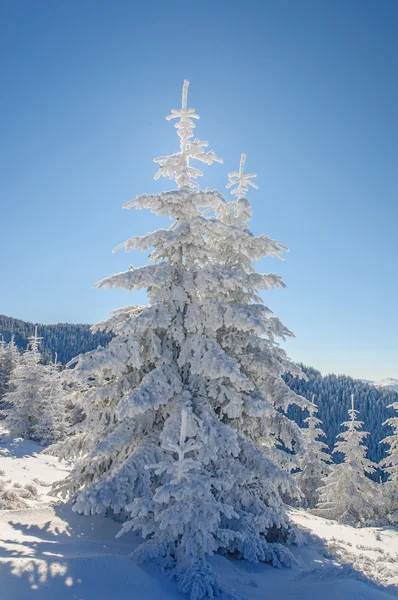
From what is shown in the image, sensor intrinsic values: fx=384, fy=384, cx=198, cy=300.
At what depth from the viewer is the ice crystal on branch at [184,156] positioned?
33.2 ft

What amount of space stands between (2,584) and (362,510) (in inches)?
1089

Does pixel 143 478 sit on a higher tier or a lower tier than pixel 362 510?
higher

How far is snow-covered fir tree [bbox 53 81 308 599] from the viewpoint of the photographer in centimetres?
734

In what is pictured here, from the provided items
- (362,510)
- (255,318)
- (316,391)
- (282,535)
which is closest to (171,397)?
(255,318)

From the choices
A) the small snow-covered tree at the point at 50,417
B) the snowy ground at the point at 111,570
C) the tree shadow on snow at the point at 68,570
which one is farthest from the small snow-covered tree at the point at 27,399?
the tree shadow on snow at the point at 68,570

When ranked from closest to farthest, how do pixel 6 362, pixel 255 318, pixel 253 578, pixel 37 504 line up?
pixel 253 578 < pixel 255 318 < pixel 37 504 < pixel 6 362

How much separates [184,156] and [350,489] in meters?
26.1

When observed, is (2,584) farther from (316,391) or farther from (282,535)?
(316,391)

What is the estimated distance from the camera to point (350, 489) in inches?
1055

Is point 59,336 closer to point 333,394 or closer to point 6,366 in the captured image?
point 333,394

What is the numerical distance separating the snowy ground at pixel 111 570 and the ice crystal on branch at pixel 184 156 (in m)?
A: 8.33

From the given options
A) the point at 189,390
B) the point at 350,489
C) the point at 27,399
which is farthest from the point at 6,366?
the point at 189,390

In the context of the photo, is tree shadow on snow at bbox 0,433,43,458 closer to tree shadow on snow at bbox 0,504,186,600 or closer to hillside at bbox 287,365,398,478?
tree shadow on snow at bbox 0,504,186,600

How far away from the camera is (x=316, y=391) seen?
120562 mm
